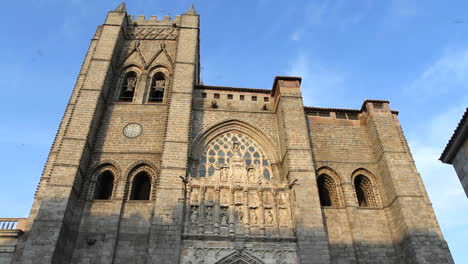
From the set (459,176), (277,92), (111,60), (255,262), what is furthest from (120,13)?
(459,176)

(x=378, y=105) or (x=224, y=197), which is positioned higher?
(x=378, y=105)

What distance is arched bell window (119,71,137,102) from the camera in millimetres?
14380

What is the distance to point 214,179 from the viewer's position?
11344mm

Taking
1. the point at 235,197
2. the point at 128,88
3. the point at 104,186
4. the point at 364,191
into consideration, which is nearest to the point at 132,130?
the point at 104,186

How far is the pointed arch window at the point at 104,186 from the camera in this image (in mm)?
11500

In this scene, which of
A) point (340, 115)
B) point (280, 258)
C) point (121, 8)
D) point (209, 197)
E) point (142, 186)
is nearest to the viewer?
point (280, 258)

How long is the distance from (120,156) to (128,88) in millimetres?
3709

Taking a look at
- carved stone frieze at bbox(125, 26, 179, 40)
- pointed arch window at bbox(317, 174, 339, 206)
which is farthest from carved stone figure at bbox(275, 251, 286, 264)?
carved stone frieze at bbox(125, 26, 179, 40)

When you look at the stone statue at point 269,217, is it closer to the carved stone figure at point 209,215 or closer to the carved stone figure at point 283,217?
the carved stone figure at point 283,217

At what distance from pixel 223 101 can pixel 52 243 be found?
771 cm

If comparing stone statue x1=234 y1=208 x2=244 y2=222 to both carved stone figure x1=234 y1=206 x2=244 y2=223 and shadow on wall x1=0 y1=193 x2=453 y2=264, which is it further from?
shadow on wall x1=0 y1=193 x2=453 y2=264

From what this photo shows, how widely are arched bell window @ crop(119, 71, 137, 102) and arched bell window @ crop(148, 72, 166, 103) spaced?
2.49 ft

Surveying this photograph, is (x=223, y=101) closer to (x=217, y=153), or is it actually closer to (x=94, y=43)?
(x=217, y=153)

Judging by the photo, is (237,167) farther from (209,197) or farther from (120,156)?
(120,156)
